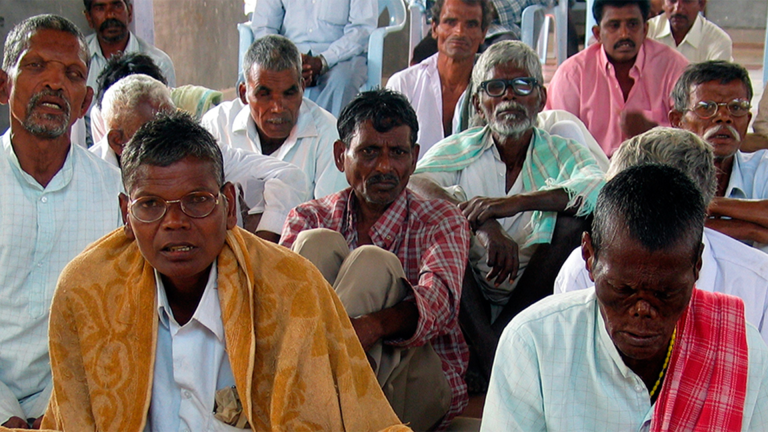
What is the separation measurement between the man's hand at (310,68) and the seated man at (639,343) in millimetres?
3544

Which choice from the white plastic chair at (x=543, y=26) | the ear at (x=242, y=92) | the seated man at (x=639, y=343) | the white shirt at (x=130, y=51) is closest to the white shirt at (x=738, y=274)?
the seated man at (x=639, y=343)

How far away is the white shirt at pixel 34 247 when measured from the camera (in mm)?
2291

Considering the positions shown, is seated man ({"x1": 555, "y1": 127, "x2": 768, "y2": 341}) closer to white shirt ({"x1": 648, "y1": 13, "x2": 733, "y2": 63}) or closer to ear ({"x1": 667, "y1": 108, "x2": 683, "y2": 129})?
ear ({"x1": 667, "y1": 108, "x2": 683, "y2": 129})

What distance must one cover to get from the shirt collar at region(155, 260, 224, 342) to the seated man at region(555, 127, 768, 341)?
0.92m

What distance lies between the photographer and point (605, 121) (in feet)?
13.9

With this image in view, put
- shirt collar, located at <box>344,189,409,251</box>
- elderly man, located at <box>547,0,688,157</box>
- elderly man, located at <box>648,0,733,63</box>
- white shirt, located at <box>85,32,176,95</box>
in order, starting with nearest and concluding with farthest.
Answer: shirt collar, located at <box>344,189,409,251</box> < elderly man, located at <box>547,0,688,157</box> < white shirt, located at <box>85,32,176,95</box> < elderly man, located at <box>648,0,733,63</box>

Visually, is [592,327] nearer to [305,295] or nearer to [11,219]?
[305,295]

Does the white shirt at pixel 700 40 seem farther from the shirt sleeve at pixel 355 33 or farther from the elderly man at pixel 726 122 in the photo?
the elderly man at pixel 726 122

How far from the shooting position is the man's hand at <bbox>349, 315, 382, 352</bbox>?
84.4 inches

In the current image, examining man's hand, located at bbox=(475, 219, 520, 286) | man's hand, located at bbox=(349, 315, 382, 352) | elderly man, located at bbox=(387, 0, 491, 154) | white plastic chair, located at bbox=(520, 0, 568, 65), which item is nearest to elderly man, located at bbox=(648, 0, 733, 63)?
white plastic chair, located at bbox=(520, 0, 568, 65)

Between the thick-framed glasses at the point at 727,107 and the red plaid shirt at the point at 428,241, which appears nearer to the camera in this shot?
the red plaid shirt at the point at 428,241

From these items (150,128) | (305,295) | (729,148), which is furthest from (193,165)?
(729,148)

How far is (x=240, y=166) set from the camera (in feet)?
11.2

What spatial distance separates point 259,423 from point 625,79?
3227 millimetres
